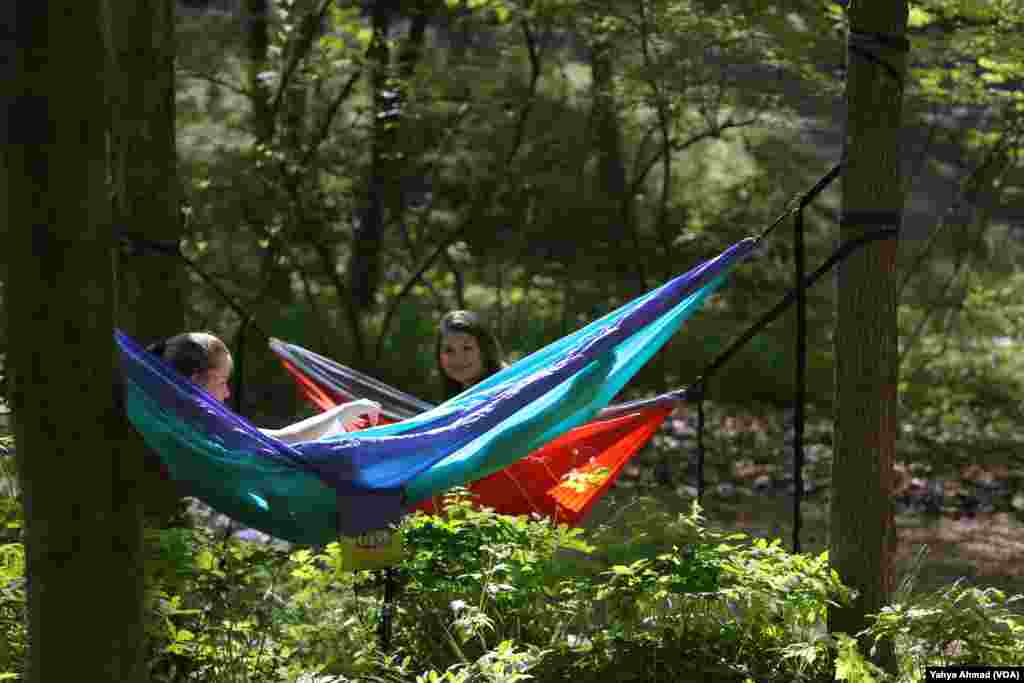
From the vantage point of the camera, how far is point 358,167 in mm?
7621

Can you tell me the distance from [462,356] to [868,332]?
4.65ft

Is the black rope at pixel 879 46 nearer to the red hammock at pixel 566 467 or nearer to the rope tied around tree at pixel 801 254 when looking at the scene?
the rope tied around tree at pixel 801 254

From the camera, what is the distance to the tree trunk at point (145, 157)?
3268 millimetres

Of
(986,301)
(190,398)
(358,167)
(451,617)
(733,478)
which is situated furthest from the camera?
(986,301)

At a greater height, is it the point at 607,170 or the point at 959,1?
the point at 959,1

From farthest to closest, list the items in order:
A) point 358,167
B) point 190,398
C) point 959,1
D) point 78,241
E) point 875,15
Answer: point 358,167 < point 959,1 < point 875,15 < point 190,398 < point 78,241

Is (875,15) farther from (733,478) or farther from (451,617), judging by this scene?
(733,478)

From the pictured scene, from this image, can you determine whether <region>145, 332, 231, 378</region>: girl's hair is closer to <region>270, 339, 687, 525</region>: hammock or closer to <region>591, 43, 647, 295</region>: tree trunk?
<region>270, 339, 687, 525</region>: hammock

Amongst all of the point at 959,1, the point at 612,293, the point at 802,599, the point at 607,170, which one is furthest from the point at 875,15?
the point at 607,170

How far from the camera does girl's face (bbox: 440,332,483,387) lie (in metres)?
3.64

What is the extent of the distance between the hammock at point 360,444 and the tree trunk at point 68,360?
1.65 ft

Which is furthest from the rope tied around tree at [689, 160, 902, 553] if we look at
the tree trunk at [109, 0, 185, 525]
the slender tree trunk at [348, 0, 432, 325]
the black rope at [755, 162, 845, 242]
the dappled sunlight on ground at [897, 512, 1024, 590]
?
the slender tree trunk at [348, 0, 432, 325]

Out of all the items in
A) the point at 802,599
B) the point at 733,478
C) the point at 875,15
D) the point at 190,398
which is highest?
the point at 875,15

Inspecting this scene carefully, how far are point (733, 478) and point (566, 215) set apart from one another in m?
4.18
